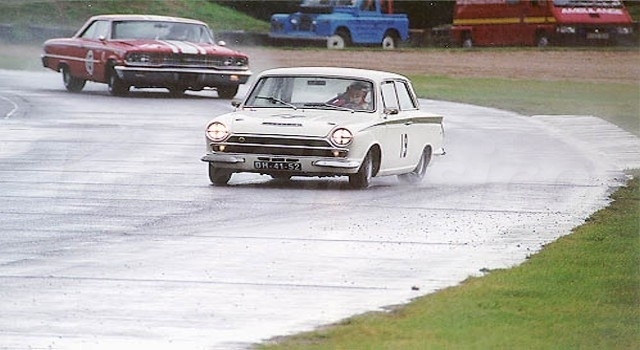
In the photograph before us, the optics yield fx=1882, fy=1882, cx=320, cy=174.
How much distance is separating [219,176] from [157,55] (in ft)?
31.4

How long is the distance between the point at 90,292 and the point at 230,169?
605 centimetres

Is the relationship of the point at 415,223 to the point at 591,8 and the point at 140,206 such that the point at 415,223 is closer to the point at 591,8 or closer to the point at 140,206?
the point at 140,206

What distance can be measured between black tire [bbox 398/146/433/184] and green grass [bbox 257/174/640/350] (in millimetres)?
5455

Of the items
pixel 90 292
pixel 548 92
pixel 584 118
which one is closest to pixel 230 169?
pixel 90 292

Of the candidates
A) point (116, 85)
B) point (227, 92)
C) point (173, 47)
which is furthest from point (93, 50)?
point (227, 92)

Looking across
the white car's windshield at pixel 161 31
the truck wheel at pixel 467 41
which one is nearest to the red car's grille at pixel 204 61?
the white car's windshield at pixel 161 31

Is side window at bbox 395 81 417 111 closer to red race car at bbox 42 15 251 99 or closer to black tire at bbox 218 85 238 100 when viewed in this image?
red race car at bbox 42 15 251 99

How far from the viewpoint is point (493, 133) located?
22.0 meters

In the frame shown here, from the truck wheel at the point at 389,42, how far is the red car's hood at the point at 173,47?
7.65 ft

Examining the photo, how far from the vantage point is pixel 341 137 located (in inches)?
563

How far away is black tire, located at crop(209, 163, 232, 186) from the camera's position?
586 inches

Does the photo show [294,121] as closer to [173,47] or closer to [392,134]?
[392,134]

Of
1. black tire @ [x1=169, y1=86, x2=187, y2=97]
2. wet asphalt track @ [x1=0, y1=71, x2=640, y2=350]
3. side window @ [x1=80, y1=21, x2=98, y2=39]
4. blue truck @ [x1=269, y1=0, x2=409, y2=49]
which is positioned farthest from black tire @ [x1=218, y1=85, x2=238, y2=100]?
wet asphalt track @ [x1=0, y1=71, x2=640, y2=350]

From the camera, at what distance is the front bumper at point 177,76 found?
24453 millimetres
